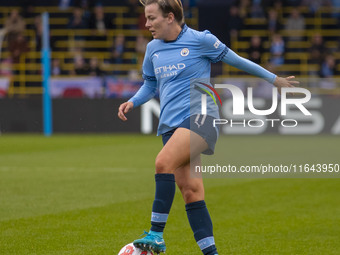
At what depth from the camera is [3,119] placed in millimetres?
20953

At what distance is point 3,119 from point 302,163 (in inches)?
418

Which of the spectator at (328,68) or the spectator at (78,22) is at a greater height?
the spectator at (78,22)

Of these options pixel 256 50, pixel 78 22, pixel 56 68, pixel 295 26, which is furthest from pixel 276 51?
pixel 56 68

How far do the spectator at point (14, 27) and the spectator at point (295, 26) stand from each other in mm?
8096

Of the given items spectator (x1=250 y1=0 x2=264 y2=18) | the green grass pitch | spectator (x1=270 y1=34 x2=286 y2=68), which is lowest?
the green grass pitch

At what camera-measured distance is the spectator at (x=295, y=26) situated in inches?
880

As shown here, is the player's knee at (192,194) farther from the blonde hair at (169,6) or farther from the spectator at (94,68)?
the spectator at (94,68)

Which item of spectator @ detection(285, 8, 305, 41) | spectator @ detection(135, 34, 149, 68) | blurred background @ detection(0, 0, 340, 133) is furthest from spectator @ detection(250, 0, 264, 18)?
spectator @ detection(135, 34, 149, 68)

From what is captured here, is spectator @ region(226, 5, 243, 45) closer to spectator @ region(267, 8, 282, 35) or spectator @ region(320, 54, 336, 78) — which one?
spectator @ region(267, 8, 282, 35)

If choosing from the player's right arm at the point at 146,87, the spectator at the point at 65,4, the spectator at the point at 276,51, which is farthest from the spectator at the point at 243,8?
the player's right arm at the point at 146,87

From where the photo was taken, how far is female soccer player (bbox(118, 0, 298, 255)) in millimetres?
4938

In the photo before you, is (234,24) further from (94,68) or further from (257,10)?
(94,68)

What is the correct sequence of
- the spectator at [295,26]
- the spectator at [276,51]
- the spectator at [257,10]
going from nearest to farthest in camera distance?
the spectator at [276,51], the spectator at [295,26], the spectator at [257,10]

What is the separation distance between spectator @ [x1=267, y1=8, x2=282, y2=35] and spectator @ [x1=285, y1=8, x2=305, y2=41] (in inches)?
15.7
